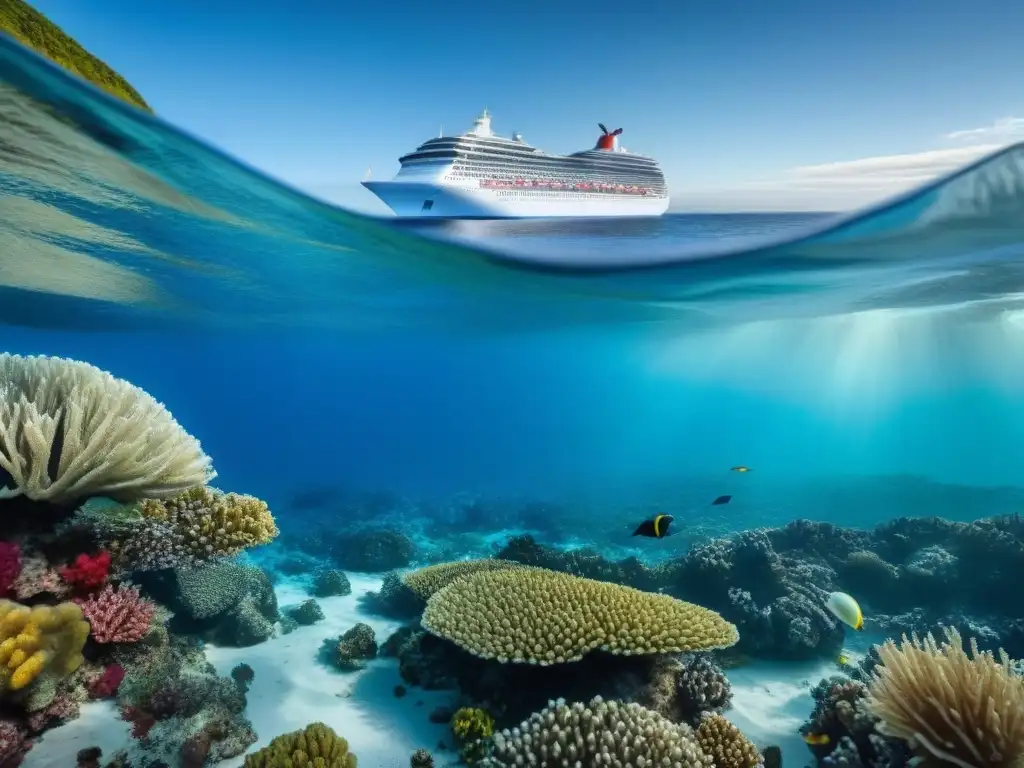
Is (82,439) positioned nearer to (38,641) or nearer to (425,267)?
(38,641)

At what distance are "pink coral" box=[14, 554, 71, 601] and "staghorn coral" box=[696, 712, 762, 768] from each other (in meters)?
5.30

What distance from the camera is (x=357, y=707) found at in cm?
559

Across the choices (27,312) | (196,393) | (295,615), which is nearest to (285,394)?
(196,393)

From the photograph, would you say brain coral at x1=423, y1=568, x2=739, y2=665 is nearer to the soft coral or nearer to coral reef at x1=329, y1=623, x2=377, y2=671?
coral reef at x1=329, y1=623, x2=377, y2=671

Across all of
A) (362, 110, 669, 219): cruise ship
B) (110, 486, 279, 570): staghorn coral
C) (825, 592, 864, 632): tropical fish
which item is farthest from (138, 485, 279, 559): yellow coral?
Result: (362, 110, 669, 219): cruise ship

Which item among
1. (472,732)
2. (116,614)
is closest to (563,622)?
(472,732)

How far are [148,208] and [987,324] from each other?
44218mm

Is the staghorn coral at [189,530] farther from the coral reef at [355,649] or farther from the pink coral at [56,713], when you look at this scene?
the coral reef at [355,649]

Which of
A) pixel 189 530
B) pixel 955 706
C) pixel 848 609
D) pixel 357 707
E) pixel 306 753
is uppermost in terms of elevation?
pixel 955 706

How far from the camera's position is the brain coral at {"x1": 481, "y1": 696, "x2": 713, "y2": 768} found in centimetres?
368

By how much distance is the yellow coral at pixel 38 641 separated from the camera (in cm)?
370

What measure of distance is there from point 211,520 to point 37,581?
1.26m

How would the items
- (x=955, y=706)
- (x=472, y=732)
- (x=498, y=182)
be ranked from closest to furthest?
(x=955, y=706) → (x=472, y=732) → (x=498, y=182)

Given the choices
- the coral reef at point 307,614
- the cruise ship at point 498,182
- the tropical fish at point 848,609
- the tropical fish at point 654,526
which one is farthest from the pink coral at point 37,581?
the cruise ship at point 498,182
